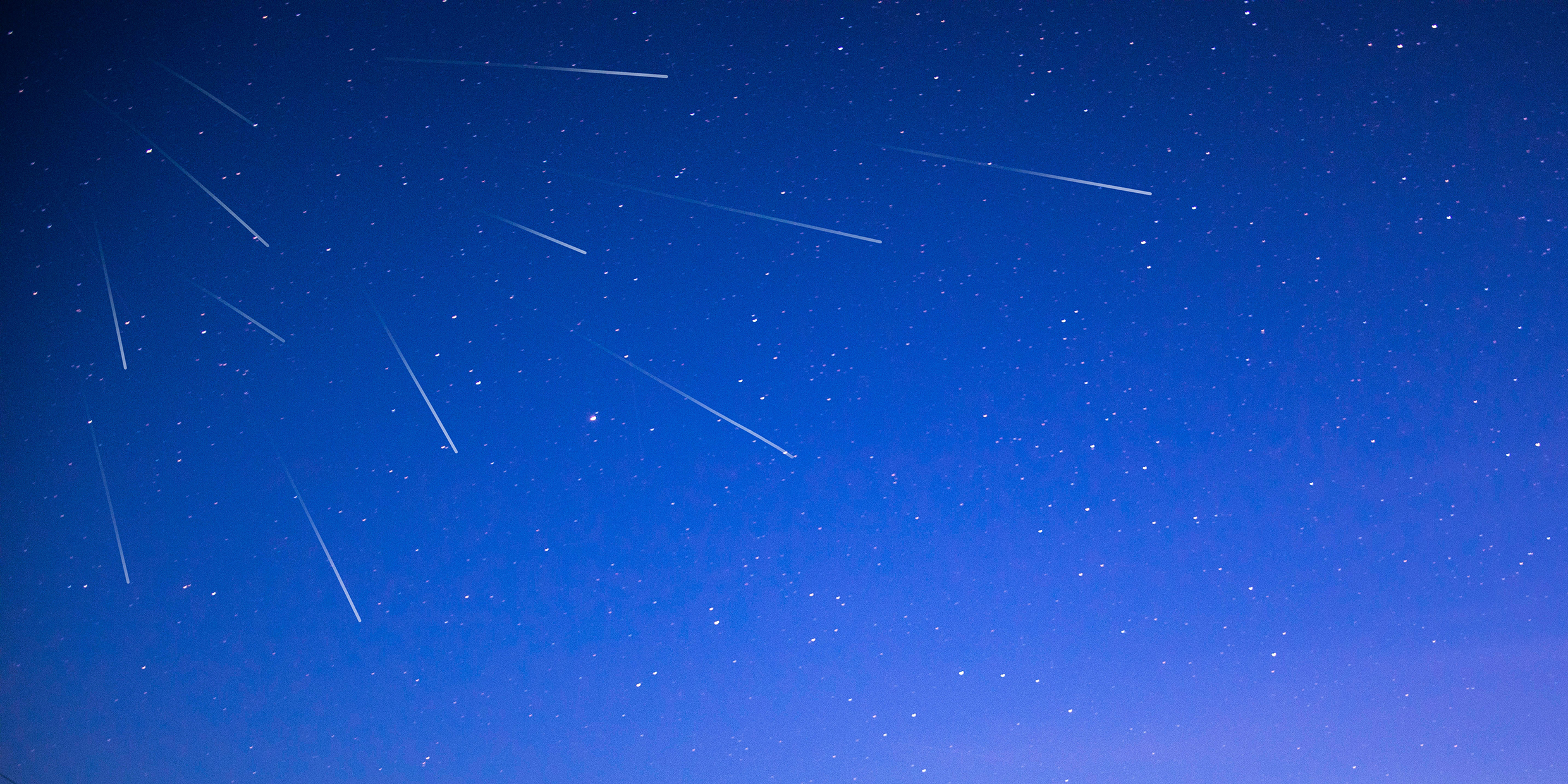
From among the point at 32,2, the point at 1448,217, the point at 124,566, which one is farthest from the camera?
the point at 124,566

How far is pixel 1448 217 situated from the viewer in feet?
13.9

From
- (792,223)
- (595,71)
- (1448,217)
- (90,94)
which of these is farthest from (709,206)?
(1448,217)

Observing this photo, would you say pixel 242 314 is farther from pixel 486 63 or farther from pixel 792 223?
pixel 792 223

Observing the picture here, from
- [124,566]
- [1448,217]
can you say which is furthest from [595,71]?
[1448,217]

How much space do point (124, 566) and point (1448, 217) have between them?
454cm

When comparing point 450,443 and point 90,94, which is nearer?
point 90,94

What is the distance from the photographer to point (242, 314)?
434 cm

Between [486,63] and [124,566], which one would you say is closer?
[486,63]

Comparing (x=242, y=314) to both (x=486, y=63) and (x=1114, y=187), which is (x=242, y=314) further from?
(x=1114, y=187)

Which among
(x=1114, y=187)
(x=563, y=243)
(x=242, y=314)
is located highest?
(x=1114, y=187)

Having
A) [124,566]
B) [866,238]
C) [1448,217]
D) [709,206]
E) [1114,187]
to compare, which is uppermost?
[1448,217]

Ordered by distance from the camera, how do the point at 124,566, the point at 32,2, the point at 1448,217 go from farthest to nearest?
1. the point at 124,566
2. the point at 1448,217
3. the point at 32,2

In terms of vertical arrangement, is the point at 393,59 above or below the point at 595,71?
below

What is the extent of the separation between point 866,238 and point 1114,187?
0.80 meters
